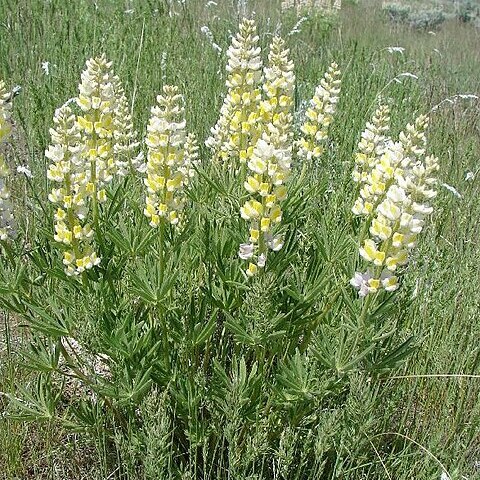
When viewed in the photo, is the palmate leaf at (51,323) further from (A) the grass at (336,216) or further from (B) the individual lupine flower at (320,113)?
(B) the individual lupine flower at (320,113)

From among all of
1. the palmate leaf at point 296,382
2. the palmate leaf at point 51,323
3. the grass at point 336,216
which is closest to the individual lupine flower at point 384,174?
the grass at point 336,216

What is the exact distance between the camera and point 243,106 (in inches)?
78.0

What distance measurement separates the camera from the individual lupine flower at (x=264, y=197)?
1.63m

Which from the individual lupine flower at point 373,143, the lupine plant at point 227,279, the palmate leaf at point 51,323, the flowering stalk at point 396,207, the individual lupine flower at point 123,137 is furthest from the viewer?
the individual lupine flower at point 123,137

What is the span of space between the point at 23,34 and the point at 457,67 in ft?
16.9

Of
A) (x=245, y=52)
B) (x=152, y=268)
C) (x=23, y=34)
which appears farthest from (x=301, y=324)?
(x=23, y=34)

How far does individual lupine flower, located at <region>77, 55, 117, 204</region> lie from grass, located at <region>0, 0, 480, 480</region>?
60cm

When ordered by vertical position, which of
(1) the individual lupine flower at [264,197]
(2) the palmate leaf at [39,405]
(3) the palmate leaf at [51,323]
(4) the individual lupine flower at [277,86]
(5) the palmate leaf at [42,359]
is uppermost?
(4) the individual lupine flower at [277,86]

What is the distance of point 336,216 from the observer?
225 centimetres

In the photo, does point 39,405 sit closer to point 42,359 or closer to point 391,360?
point 42,359

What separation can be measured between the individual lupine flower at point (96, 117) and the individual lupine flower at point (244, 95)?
14.6 inches

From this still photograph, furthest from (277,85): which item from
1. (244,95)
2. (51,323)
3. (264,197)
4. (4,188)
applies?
(51,323)

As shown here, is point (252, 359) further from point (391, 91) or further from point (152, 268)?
point (391, 91)

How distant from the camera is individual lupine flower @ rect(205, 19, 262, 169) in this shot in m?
1.94
